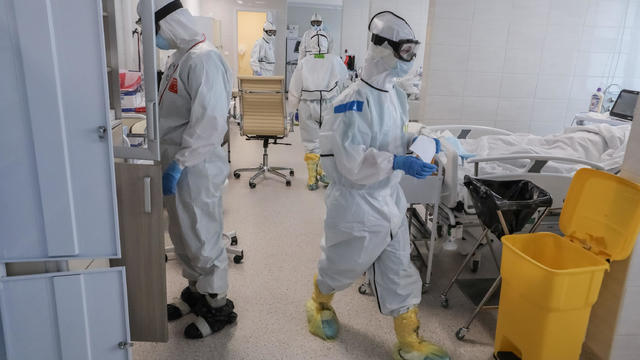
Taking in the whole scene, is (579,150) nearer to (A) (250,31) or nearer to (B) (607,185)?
(B) (607,185)

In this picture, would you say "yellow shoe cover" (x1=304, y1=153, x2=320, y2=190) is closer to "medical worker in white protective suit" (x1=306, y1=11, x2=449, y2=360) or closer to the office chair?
the office chair

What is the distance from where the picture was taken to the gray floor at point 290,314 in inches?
89.6

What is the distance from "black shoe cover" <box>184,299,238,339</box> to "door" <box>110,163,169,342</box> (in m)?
0.54

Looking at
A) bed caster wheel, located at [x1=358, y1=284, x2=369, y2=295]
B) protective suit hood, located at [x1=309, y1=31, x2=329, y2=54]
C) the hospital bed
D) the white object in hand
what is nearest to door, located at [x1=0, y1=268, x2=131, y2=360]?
the white object in hand

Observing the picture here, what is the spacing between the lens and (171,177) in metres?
2.10

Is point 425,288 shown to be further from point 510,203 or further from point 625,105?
point 625,105

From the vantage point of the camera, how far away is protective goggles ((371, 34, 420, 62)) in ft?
6.46

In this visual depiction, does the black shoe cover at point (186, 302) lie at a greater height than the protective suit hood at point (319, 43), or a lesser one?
lesser

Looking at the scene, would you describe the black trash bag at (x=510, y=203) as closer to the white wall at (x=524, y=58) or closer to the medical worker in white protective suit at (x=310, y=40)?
the white wall at (x=524, y=58)

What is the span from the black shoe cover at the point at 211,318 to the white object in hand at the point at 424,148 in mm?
1301

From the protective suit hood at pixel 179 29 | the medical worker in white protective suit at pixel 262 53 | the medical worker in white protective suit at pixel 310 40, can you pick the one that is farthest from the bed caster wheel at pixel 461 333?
the medical worker in white protective suit at pixel 262 53

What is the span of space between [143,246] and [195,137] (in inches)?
22.4

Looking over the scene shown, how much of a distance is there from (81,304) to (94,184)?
0.41 meters

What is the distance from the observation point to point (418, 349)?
7.15 ft
